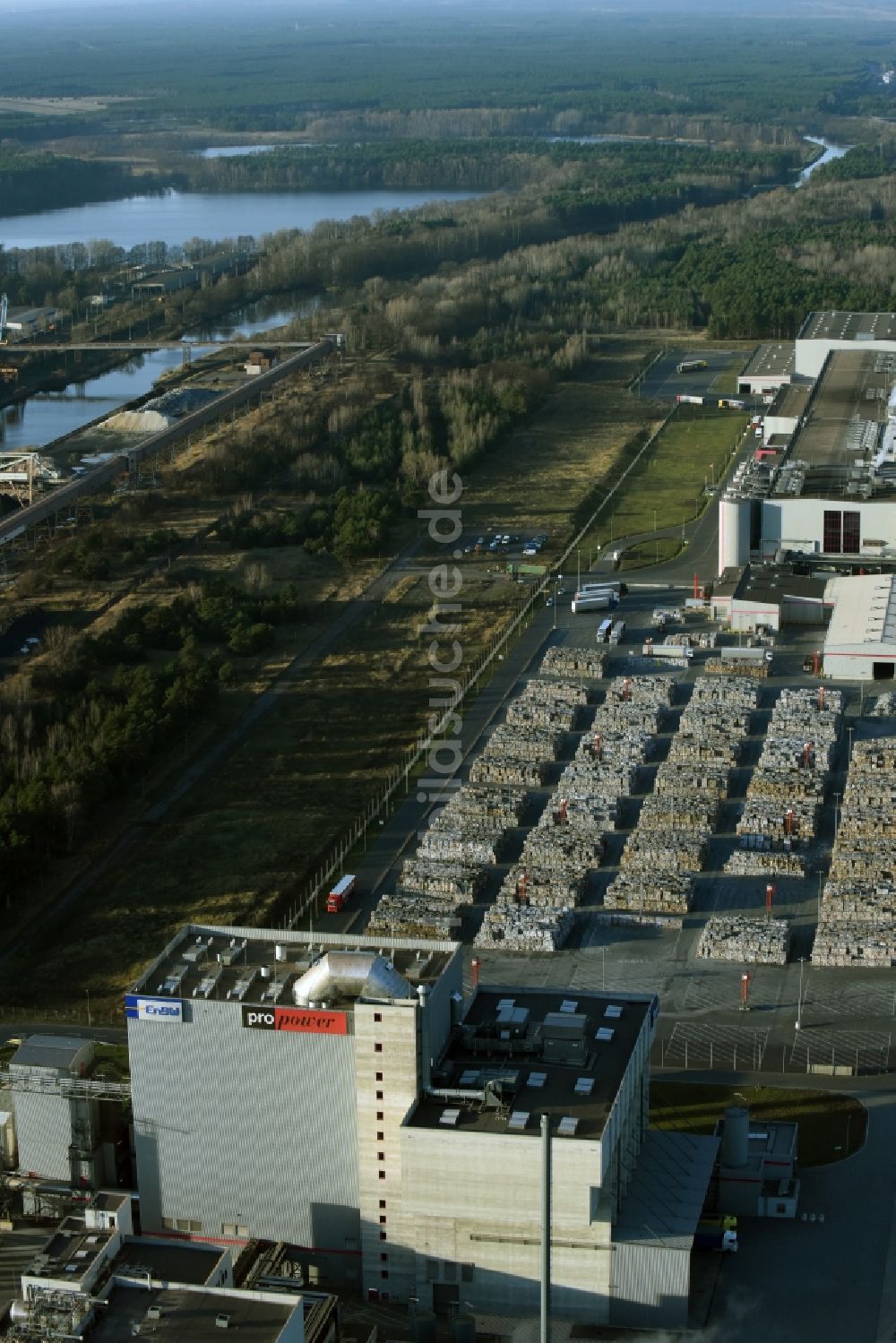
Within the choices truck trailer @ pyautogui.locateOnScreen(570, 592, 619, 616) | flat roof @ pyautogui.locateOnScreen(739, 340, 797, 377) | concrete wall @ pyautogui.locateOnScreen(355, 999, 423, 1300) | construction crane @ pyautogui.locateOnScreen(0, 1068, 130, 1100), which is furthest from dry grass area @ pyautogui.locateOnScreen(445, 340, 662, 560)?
concrete wall @ pyautogui.locateOnScreen(355, 999, 423, 1300)

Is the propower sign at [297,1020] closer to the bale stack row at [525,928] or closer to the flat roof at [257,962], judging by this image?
the flat roof at [257,962]

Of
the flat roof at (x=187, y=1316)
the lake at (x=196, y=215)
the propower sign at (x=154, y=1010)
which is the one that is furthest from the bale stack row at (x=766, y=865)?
the lake at (x=196, y=215)

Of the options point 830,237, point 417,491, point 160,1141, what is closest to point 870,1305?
point 160,1141

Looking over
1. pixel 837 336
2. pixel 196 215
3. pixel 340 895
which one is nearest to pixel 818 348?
pixel 837 336

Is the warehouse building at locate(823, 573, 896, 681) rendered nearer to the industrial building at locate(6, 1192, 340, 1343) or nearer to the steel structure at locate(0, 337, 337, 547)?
the steel structure at locate(0, 337, 337, 547)

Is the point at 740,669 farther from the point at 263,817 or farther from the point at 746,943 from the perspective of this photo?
the point at 746,943

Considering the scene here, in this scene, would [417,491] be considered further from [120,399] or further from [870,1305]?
[870,1305]
